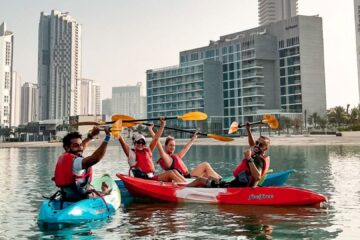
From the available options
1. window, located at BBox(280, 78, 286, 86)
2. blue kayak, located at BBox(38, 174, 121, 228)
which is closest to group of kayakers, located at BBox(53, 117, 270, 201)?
blue kayak, located at BBox(38, 174, 121, 228)

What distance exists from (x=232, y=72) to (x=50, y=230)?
12693 centimetres

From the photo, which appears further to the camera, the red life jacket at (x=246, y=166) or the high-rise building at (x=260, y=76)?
the high-rise building at (x=260, y=76)

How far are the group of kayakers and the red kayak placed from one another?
0.88 feet

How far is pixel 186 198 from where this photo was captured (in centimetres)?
1265

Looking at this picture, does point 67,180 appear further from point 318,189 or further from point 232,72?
point 232,72

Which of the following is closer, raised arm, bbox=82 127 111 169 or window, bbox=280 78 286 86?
raised arm, bbox=82 127 111 169

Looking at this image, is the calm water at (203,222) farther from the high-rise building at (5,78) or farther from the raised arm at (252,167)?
the high-rise building at (5,78)

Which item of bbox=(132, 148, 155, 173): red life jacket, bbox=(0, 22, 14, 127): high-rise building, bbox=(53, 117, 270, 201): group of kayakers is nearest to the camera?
bbox=(53, 117, 270, 201): group of kayakers

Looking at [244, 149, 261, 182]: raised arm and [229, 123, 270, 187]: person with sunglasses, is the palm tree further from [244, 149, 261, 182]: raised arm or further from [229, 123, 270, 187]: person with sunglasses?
[244, 149, 261, 182]: raised arm

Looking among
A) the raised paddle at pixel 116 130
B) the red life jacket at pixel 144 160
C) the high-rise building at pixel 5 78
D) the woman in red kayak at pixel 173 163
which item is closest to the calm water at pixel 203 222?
the red life jacket at pixel 144 160

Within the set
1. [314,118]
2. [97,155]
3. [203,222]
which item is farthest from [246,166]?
[314,118]

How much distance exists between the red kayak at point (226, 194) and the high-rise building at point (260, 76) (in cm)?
10860

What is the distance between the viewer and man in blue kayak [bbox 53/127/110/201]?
8.77 metres

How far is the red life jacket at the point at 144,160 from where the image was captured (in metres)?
13.1
